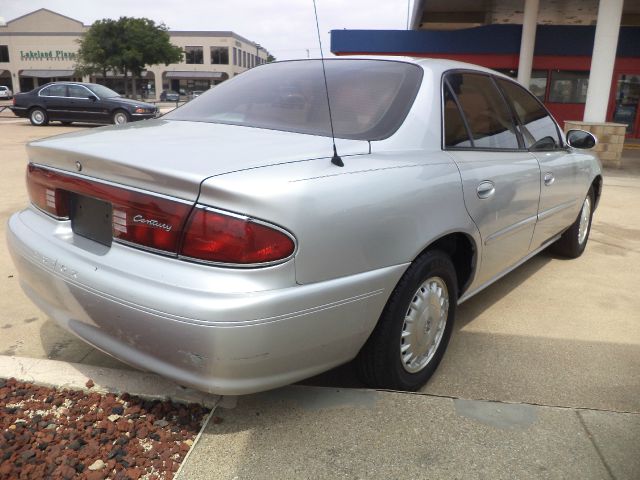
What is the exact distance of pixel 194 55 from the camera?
2894 inches

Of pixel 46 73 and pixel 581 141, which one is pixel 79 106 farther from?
pixel 46 73

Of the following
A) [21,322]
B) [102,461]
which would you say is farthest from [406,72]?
[21,322]

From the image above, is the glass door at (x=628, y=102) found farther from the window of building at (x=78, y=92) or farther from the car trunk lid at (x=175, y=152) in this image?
the car trunk lid at (x=175, y=152)

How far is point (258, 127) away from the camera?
8.44ft

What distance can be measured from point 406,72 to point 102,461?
221cm

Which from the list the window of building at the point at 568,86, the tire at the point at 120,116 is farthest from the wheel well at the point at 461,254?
the window of building at the point at 568,86

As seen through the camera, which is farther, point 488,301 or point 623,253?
point 623,253

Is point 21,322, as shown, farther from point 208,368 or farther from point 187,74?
point 187,74

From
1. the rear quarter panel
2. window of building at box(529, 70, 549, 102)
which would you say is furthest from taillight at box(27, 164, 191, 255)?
window of building at box(529, 70, 549, 102)

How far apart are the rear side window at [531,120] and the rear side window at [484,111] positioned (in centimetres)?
17

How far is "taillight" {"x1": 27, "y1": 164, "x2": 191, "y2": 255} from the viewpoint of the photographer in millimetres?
1892

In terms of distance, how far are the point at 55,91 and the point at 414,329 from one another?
18822 mm

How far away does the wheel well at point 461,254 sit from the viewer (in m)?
2.68

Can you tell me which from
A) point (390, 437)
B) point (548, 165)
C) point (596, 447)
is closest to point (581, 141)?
point (548, 165)
